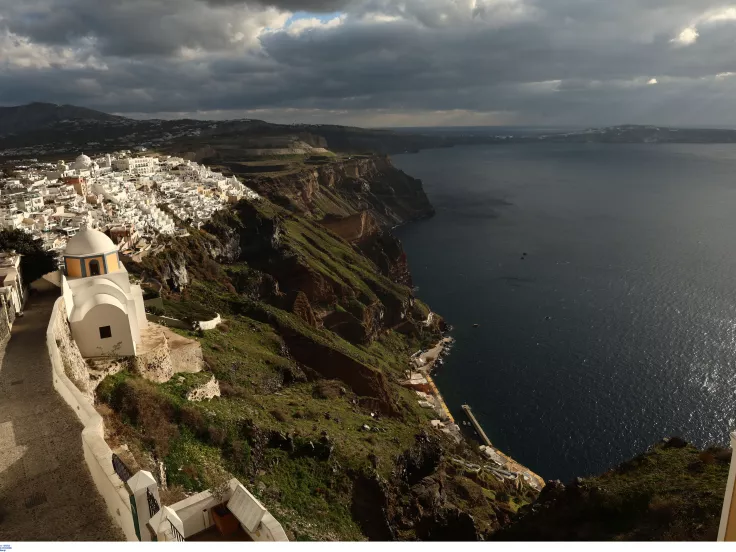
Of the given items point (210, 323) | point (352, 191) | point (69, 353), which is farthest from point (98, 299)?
point (352, 191)

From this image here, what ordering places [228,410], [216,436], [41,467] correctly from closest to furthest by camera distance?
[41,467] < [216,436] < [228,410]

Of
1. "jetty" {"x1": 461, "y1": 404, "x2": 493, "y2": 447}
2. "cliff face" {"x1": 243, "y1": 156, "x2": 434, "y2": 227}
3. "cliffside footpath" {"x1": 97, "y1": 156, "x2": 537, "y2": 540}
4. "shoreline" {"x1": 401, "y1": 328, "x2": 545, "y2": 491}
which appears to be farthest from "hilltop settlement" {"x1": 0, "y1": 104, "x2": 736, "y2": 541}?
"cliff face" {"x1": 243, "y1": 156, "x2": 434, "y2": 227}

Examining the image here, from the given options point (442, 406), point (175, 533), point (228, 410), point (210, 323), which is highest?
point (175, 533)

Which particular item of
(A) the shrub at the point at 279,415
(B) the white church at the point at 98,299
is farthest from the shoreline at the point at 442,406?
(B) the white church at the point at 98,299

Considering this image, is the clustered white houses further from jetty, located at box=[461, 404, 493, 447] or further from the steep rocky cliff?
jetty, located at box=[461, 404, 493, 447]

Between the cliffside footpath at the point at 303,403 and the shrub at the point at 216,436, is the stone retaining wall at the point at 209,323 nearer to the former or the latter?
the cliffside footpath at the point at 303,403

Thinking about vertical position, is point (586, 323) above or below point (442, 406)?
above

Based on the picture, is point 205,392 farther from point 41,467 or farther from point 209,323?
point 209,323
